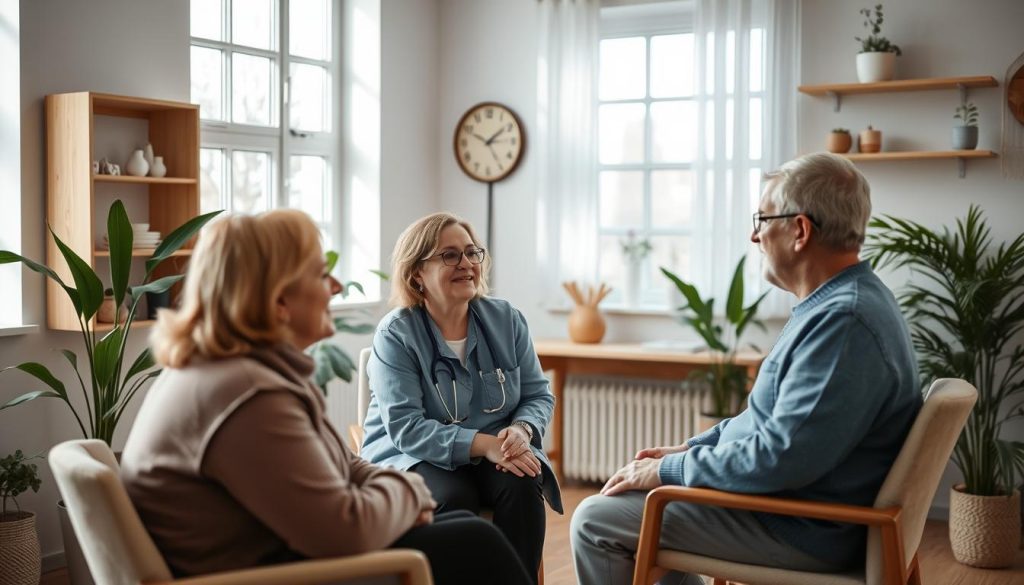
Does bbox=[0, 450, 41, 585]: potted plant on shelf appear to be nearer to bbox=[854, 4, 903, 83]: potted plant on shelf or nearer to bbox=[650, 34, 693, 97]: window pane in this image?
bbox=[650, 34, 693, 97]: window pane

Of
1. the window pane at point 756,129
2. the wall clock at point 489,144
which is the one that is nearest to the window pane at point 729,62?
the window pane at point 756,129

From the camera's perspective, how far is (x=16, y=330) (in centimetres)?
354

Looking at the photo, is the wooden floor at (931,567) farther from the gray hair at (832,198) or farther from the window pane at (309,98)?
the window pane at (309,98)

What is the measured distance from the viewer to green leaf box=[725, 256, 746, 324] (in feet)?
15.3

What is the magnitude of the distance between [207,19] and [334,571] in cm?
335

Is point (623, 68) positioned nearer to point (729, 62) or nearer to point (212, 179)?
point (729, 62)

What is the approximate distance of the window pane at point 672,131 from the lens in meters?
5.19

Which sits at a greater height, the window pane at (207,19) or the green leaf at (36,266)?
the window pane at (207,19)

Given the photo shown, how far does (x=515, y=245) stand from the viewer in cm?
550

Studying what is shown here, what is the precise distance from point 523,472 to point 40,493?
6.24ft

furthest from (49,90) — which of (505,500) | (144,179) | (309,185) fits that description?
(505,500)

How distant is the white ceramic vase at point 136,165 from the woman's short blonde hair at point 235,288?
7.27ft

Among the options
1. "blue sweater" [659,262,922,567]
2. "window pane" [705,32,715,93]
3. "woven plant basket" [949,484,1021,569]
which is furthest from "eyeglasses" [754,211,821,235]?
"window pane" [705,32,715,93]

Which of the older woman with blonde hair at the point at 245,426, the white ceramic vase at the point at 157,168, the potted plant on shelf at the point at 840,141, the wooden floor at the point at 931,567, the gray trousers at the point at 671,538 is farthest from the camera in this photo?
the potted plant on shelf at the point at 840,141
